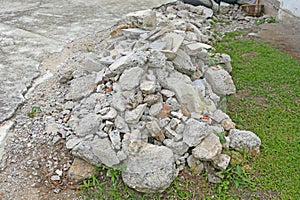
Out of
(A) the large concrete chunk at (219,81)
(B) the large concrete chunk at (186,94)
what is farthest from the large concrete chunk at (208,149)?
(A) the large concrete chunk at (219,81)

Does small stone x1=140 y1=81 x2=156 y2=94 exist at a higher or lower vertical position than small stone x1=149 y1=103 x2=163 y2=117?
higher

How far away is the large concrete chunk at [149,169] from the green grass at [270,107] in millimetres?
757

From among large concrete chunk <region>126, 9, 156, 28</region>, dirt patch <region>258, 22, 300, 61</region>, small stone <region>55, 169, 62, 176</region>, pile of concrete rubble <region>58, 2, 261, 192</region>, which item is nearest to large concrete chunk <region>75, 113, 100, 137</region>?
pile of concrete rubble <region>58, 2, 261, 192</region>

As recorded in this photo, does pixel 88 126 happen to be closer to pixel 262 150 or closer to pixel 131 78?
pixel 131 78

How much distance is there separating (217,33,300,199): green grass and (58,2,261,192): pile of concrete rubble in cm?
20

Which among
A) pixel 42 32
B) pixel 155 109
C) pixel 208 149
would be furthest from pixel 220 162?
pixel 42 32

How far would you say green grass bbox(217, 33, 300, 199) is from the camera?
263 centimetres

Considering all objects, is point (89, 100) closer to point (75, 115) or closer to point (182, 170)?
point (75, 115)

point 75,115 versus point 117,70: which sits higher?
point 117,70

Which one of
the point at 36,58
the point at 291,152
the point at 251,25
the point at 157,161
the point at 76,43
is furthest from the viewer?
the point at 251,25

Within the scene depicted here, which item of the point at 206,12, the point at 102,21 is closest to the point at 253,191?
the point at 102,21

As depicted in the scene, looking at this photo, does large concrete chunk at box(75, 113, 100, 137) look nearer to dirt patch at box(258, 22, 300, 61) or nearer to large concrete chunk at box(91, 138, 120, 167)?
large concrete chunk at box(91, 138, 120, 167)

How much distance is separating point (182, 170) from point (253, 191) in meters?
0.55

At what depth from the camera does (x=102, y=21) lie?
536cm
